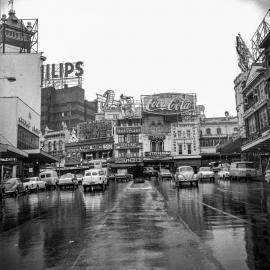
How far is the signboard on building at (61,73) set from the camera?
11862cm

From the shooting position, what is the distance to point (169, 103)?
91.4 metres

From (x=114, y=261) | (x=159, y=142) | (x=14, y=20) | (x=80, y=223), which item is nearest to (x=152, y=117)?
(x=159, y=142)

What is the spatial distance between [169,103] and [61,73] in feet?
150

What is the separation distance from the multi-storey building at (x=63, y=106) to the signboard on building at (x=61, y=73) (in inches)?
217

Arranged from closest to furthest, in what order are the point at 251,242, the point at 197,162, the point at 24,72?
1. the point at 251,242
2. the point at 24,72
3. the point at 197,162

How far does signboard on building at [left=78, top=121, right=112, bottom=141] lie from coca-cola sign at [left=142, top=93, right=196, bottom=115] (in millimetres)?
10401

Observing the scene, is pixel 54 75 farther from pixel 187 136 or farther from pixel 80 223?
pixel 80 223

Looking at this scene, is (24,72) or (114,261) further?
(24,72)

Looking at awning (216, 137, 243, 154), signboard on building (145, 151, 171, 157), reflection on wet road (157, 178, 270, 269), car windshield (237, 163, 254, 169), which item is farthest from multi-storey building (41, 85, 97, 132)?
reflection on wet road (157, 178, 270, 269)

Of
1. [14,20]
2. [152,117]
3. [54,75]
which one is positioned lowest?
[152,117]

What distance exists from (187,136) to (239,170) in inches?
1665

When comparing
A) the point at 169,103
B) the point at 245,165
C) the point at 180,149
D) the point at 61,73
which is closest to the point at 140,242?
the point at 245,165

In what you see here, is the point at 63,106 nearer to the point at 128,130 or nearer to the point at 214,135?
the point at 128,130

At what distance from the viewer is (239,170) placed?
45.2 metres
